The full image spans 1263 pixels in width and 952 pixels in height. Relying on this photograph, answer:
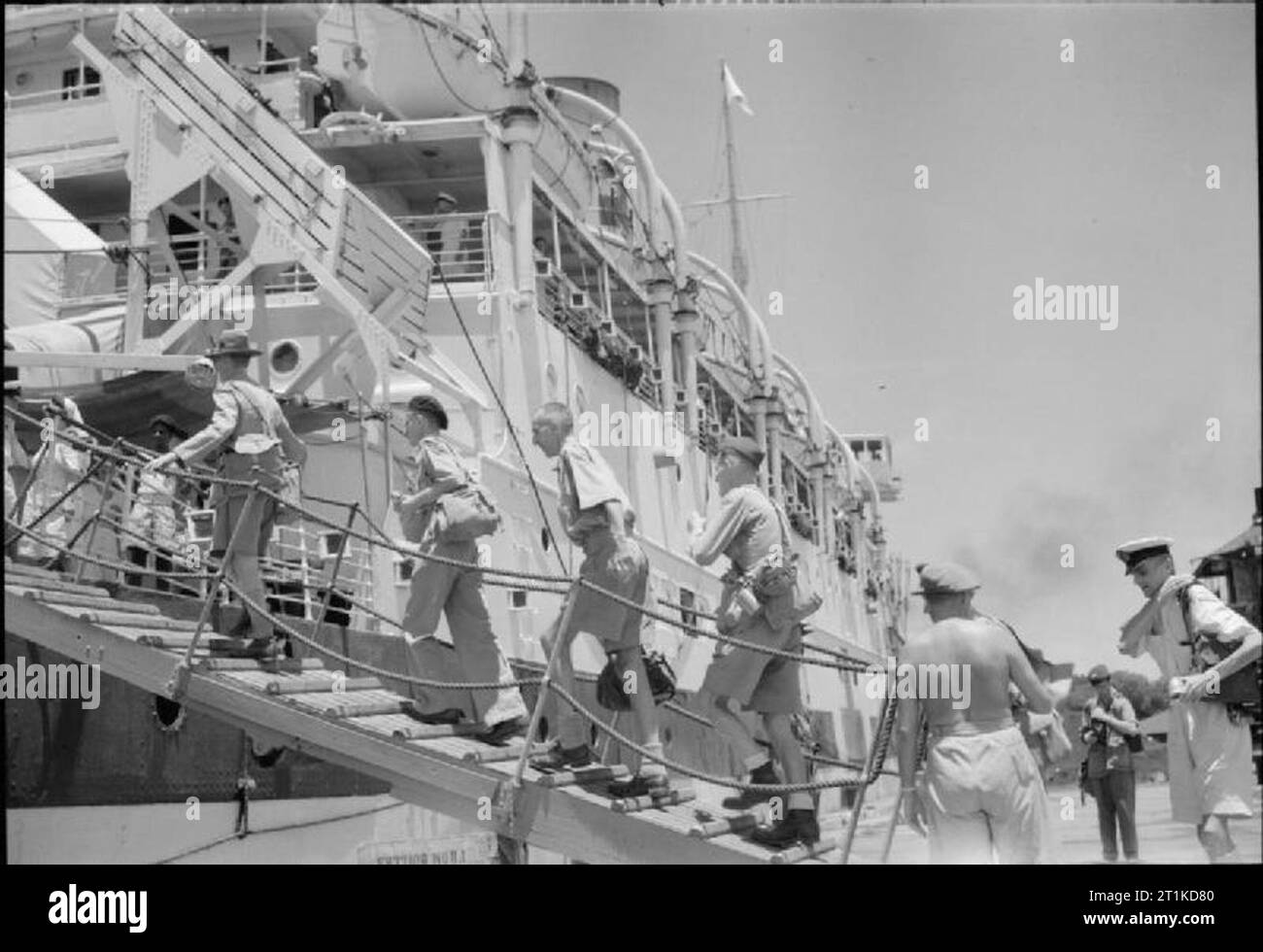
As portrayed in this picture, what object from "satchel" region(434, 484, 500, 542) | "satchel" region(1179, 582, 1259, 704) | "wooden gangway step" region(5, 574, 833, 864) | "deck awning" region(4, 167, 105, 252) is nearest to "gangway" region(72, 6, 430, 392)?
"deck awning" region(4, 167, 105, 252)

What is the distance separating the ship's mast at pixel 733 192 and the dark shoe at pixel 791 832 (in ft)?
22.0

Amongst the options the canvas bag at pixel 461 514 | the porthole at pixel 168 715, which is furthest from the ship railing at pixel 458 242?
the canvas bag at pixel 461 514

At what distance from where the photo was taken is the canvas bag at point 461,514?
6281mm

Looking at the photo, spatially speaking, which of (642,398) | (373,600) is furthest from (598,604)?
(642,398)

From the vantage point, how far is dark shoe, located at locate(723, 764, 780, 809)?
19.1 ft

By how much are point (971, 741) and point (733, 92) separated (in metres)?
7.38

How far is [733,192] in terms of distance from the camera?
18391 millimetres

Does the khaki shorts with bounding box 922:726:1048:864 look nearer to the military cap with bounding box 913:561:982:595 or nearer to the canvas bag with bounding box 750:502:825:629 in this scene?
the military cap with bounding box 913:561:982:595

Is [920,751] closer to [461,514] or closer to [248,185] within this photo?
[461,514]

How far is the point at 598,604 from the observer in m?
5.86

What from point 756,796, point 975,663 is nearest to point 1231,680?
Answer: point 975,663

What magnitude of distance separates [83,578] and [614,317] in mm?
11282

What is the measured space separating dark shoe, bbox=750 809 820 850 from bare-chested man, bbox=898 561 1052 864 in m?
0.95
